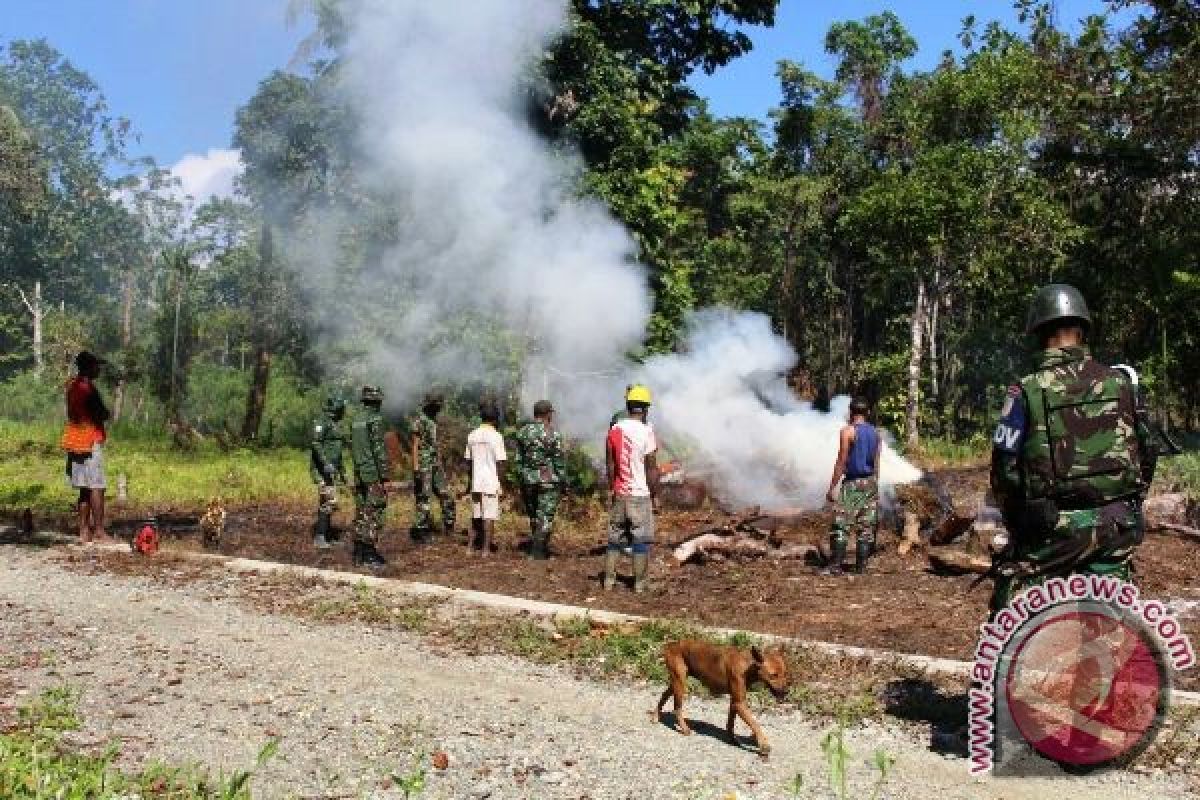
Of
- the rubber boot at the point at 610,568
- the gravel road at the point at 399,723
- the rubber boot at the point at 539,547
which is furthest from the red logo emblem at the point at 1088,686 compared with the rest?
the rubber boot at the point at 539,547

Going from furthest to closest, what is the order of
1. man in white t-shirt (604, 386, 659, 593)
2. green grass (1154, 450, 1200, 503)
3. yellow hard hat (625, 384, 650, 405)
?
green grass (1154, 450, 1200, 503) < yellow hard hat (625, 384, 650, 405) < man in white t-shirt (604, 386, 659, 593)

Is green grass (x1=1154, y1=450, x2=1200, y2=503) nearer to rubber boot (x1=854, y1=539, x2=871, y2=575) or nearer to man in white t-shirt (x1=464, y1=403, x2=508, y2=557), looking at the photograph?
rubber boot (x1=854, y1=539, x2=871, y2=575)

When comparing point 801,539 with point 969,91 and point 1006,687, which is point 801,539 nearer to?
point 1006,687

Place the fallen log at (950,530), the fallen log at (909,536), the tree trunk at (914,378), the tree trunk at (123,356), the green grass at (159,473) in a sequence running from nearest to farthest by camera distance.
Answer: the fallen log at (909,536)
the fallen log at (950,530)
the green grass at (159,473)
the tree trunk at (914,378)
the tree trunk at (123,356)

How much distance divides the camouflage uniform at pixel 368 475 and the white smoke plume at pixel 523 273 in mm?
5226

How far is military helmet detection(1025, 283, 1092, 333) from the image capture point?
4.50m

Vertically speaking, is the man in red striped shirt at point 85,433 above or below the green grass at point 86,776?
above

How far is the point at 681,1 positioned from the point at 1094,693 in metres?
16.0

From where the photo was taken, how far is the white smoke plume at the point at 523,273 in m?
14.7

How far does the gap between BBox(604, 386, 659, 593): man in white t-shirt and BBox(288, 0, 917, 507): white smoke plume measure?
6022 millimetres

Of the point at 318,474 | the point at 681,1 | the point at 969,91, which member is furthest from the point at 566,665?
the point at 969,91

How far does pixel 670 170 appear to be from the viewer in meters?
17.3

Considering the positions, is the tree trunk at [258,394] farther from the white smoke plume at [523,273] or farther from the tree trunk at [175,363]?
the white smoke plume at [523,273]

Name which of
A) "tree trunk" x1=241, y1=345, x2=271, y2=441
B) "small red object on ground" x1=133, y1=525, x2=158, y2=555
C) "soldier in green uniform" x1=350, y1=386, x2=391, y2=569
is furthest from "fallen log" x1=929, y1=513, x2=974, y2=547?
"tree trunk" x1=241, y1=345, x2=271, y2=441
